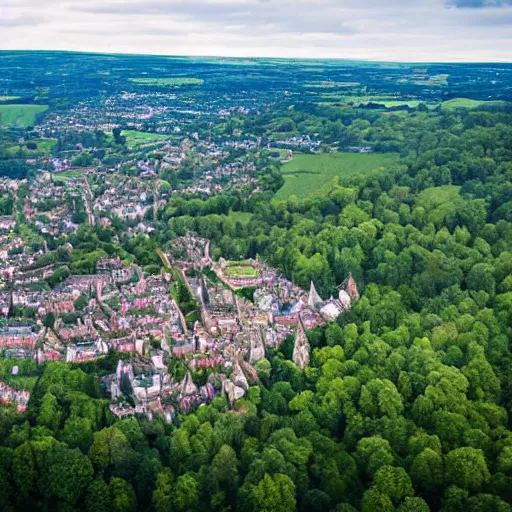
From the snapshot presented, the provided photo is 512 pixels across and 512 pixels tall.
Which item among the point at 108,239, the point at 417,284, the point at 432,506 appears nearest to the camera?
the point at 432,506

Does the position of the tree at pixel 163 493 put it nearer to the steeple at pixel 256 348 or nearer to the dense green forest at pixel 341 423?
the dense green forest at pixel 341 423

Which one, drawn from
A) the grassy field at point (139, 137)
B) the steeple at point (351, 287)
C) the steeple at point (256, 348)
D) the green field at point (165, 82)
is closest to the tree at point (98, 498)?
the steeple at point (256, 348)

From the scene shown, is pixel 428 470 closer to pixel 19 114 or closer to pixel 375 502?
pixel 375 502

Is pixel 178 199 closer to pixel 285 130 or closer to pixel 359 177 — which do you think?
pixel 359 177

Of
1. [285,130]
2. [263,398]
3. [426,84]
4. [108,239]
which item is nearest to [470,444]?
[263,398]

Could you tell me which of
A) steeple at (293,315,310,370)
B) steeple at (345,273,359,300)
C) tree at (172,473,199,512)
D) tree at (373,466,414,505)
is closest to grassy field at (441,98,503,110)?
steeple at (345,273,359,300)
